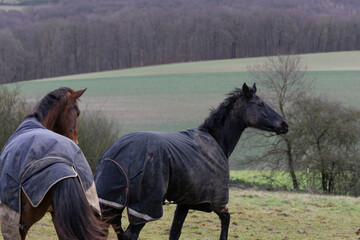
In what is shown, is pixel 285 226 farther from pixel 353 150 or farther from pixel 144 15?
pixel 144 15


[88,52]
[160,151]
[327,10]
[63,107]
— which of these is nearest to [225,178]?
[160,151]

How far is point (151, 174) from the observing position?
470 cm

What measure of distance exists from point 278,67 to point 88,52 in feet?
124

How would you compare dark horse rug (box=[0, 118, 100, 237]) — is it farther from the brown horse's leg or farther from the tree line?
the tree line

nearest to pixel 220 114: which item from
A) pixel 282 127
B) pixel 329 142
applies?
pixel 282 127

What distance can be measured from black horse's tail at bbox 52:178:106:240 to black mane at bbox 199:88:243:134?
286 centimetres

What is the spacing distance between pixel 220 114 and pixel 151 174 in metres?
1.57

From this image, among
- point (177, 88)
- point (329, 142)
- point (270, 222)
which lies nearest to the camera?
point (270, 222)

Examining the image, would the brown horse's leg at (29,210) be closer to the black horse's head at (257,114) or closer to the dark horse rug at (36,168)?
the dark horse rug at (36,168)

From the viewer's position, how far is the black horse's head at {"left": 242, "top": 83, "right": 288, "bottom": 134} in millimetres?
5941

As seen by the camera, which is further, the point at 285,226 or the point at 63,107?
the point at 285,226

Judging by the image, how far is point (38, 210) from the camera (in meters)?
3.23

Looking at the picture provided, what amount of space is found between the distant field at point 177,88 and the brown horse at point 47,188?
19.2 meters

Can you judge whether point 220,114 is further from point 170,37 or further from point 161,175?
point 170,37
